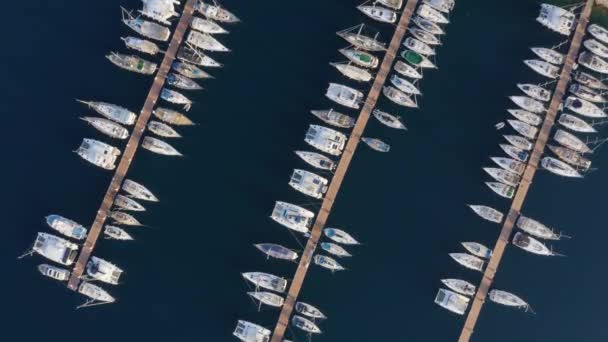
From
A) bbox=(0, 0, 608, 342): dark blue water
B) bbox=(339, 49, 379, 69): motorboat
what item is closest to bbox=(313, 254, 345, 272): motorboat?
bbox=(0, 0, 608, 342): dark blue water

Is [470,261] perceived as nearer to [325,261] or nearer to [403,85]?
[325,261]

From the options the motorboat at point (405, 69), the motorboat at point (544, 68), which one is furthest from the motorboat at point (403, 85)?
the motorboat at point (544, 68)

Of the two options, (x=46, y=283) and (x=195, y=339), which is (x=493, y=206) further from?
(x=46, y=283)

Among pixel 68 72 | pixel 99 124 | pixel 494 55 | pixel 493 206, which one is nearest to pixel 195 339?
pixel 99 124

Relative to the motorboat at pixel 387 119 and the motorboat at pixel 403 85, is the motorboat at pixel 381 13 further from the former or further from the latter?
the motorboat at pixel 387 119

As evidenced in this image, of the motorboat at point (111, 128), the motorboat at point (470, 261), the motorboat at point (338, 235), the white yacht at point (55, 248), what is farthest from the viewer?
the motorboat at point (470, 261)

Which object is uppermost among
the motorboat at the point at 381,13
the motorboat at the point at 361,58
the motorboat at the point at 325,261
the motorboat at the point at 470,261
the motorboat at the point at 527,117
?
the motorboat at the point at 381,13

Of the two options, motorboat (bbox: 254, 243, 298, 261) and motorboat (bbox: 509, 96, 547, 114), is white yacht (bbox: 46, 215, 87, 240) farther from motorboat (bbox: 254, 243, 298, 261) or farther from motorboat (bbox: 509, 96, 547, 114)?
motorboat (bbox: 509, 96, 547, 114)
